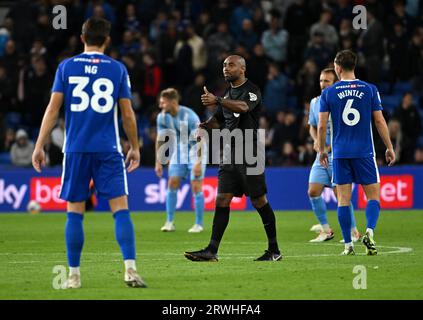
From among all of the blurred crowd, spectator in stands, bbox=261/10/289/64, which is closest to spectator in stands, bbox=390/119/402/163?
the blurred crowd

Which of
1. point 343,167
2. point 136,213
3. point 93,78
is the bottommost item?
point 136,213

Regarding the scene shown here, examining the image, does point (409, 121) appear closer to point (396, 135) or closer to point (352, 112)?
point (396, 135)

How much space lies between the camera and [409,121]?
25.3 m

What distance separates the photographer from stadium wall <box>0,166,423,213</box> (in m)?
24.1

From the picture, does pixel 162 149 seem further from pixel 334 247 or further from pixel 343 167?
pixel 343 167

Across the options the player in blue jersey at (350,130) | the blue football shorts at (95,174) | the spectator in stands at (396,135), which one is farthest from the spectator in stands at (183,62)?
the blue football shorts at (95,174)

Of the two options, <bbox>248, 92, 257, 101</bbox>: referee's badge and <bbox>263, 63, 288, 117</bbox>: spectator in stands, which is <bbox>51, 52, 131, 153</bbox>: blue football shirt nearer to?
<bbox>248, 92, 257, 101</bbox>: referee's badge

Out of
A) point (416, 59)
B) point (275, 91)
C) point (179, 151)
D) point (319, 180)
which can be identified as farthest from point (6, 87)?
point (319, 180)

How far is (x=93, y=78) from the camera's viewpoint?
953cm

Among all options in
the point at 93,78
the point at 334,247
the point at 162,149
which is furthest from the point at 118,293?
the point at 162,149

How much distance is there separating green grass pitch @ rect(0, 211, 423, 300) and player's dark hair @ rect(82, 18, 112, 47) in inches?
91.0

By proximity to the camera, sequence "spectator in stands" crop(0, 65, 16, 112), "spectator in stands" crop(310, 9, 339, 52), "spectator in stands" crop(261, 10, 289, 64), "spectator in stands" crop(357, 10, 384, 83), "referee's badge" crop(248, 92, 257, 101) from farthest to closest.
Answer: "spectator in stands" crop(0, 65, 16, 112)
"spectator in stands" crop(261, 10, 289, 64)
"spectator in stands" crop(310, 9, 339, 52)
"spectator in stands" crop(357, 10, 384, 83)
"referee's badge" crop(248, 92, 257, 101)

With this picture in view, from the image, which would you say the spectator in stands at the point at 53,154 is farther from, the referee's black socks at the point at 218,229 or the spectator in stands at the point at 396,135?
the referee's black socks at the point at 218,229
